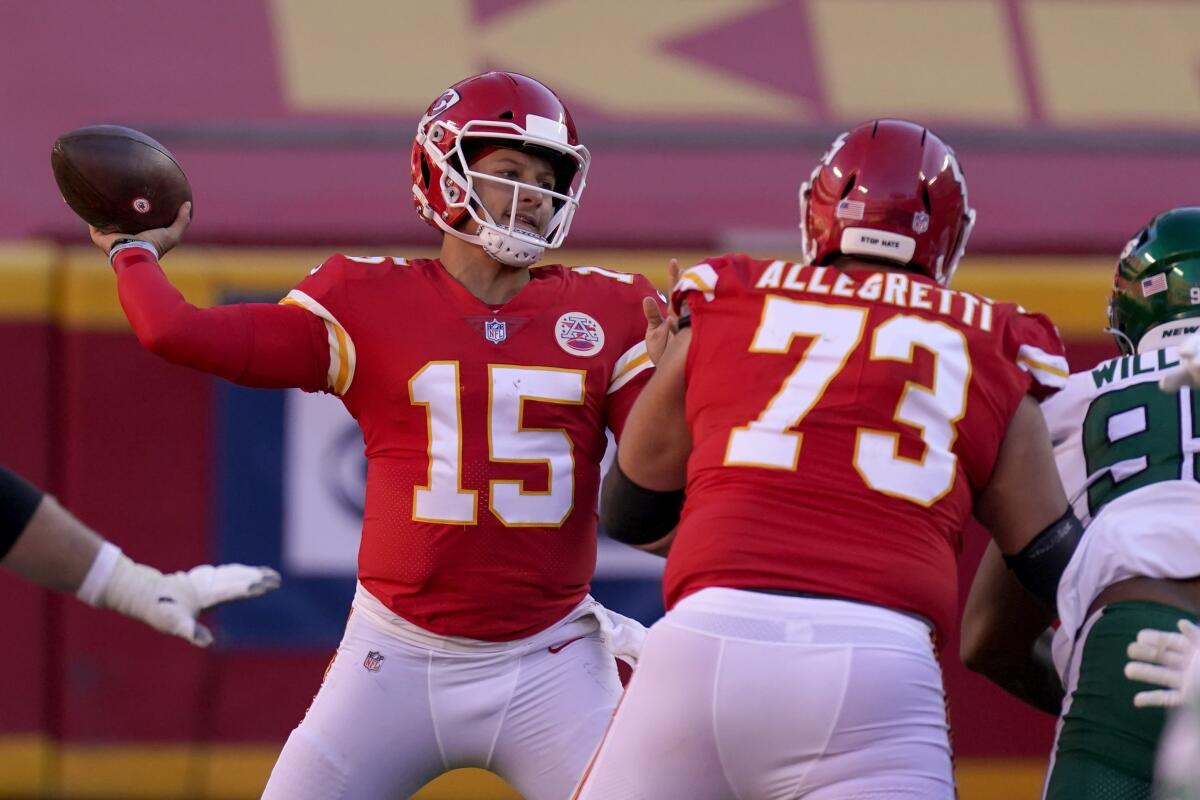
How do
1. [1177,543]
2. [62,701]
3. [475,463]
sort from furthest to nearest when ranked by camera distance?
[62,701], [475,463], [1177,543]

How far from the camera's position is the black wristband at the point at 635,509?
10.2ft

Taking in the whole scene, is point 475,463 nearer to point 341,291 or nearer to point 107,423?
point 341,291

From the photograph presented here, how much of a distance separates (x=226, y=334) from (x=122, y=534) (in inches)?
83.6

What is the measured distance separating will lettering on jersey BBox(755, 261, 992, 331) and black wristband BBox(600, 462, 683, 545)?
0.47 m

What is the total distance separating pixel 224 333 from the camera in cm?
325

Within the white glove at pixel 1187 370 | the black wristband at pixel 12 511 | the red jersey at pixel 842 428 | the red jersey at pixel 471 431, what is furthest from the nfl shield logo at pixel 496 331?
the black wristband at pixel 12 511

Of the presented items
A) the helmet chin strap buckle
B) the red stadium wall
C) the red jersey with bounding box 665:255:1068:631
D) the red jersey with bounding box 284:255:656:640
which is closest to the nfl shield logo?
the red jersey with bounding box 284:255:656:640

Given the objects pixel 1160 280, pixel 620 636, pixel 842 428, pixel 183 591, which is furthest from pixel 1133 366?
pixel 183 591

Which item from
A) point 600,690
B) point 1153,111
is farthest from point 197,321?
point 1153,111

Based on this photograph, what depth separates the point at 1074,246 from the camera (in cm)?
535

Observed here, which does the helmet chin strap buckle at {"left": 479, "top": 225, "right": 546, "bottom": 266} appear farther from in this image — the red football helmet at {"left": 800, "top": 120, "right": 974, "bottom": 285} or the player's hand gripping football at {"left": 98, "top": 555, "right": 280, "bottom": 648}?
the player's hand gripping football at {"left": 98, "top": 555, "right": 280, "bottom": 648}

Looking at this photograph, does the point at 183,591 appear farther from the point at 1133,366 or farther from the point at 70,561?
the point at 1133,366

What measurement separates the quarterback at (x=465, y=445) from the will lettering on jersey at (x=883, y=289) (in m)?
0.38

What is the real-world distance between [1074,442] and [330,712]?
1427 mm
